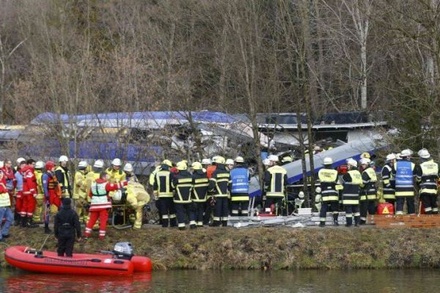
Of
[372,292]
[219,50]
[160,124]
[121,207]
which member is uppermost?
[219,50]

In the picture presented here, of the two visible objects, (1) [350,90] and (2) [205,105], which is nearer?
(2) [205,105]

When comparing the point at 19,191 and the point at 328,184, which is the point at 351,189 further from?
the point at 19,191

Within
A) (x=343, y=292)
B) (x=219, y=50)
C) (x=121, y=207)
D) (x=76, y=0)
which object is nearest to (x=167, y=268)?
(x=121, y=207)

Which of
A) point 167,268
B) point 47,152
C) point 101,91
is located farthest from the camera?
point 101,91

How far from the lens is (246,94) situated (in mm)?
36000

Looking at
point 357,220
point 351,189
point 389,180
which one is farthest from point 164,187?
point 389,180

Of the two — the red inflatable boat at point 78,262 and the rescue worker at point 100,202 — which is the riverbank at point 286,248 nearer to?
the rescue worker at point 100,202

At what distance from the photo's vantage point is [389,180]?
29266 millimetres

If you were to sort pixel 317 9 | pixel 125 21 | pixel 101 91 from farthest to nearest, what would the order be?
pixel 125 21, pixel 317 9, pixel 101 91

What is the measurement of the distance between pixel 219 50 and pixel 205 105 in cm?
241

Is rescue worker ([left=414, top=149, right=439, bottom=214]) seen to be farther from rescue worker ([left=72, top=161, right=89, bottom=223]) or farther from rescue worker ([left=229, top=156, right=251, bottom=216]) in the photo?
rescue worker ([left=72, top=161, right=89, bottom=223])

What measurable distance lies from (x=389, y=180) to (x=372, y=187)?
566mm

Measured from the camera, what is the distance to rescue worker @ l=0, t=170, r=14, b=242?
92.9 feet

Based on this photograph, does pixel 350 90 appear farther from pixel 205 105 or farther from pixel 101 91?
pixel 101 91
